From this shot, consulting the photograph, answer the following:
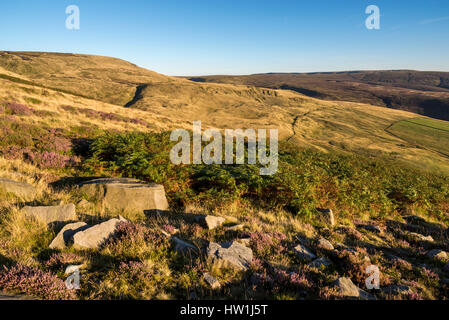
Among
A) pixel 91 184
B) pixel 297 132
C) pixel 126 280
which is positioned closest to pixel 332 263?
pixel 126 280

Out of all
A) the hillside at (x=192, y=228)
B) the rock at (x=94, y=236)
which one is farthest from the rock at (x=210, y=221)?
the rock at (x=94, y=236)

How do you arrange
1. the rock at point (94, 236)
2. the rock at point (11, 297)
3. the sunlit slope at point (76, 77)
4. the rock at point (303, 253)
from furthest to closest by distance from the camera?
the sunlit slope at point (76, 77), the rock at point (303, 253), the rock at point (94, 236), the rock at point (11, 297)

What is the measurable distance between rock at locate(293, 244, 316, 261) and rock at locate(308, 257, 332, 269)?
0.20 m

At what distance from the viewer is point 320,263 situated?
4.93 metres

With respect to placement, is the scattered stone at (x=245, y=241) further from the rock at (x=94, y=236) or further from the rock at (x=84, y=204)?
the rock at (x=84, y=204)

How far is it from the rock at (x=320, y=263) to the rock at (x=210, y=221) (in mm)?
2569

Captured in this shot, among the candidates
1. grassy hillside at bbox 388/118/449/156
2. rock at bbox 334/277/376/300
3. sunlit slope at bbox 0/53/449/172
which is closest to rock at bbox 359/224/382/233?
rock at bbox 334/277/376/300

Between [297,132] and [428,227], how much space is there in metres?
68.0

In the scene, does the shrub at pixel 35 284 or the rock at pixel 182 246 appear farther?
the rock at pixel 182 246

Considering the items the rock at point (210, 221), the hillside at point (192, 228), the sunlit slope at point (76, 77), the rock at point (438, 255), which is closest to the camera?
the hillside at point (192, 228)

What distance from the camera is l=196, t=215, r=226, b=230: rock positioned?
20.2 feet

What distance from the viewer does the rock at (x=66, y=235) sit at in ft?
15.0

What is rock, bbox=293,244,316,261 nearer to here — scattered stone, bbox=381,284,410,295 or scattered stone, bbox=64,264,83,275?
scattered stone, bbox=381,284,410,295
